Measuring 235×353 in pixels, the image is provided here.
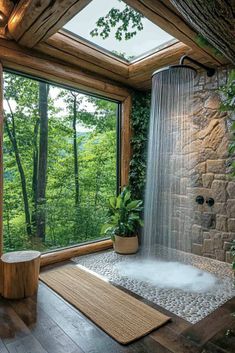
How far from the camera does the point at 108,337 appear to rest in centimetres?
180

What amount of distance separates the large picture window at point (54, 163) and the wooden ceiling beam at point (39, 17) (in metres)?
0.62

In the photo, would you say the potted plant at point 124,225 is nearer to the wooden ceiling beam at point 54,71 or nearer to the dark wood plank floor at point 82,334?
the dark wood plank floor at point 82,334

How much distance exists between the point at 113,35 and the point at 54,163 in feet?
7.00

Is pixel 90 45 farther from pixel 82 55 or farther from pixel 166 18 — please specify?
pixel 166 18

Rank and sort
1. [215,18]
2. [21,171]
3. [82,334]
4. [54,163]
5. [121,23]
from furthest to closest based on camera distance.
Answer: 1. [54,163]
2. [21,171]
3. [121,23]
4. [82,334]
5. [215,18]

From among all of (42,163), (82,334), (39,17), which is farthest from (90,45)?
(82,334)

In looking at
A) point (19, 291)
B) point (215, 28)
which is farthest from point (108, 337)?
point (215, 28)

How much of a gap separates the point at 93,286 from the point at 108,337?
80cm

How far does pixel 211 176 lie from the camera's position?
11.1 feet

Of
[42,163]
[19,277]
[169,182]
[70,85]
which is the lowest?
[19,277]

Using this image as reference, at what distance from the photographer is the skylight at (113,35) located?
2.48 metres

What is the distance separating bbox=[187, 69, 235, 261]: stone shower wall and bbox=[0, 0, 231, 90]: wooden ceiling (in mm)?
485

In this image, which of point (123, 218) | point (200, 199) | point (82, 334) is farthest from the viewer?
point (123, 218)

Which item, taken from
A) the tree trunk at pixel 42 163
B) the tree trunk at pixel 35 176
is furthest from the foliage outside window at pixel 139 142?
the tree trunk at pixel 35 176
